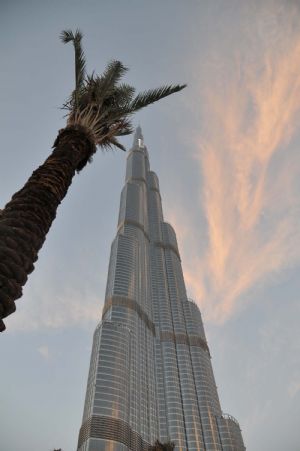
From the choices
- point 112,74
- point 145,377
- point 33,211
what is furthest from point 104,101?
point 145,377

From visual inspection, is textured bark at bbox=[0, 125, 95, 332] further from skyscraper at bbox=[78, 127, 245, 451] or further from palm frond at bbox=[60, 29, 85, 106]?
skyscraper at bbox=[78, 127, 245, 451]

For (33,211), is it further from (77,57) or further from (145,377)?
(145,377)

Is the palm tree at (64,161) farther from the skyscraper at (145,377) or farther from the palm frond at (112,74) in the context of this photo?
the skyscraper at (145,377)

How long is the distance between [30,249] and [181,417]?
155610mm

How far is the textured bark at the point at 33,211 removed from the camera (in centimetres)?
667

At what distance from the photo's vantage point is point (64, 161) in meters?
9.88

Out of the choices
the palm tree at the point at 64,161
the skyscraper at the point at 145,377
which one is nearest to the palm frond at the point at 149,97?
the palm tree at the point at 64,161

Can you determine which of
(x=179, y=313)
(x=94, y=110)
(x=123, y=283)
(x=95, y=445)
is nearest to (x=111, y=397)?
(x=95, y=445)

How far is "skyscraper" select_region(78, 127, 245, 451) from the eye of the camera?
11729cm

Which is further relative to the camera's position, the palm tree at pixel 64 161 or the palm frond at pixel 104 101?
the palm frond at pixel 104 101

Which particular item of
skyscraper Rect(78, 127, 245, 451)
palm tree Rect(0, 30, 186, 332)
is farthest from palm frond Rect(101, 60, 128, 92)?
skyscraper Rect(78, 127, 245, 451)

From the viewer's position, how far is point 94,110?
12.6 m

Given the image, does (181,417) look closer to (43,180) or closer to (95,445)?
(95,445)

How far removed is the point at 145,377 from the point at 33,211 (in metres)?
154
